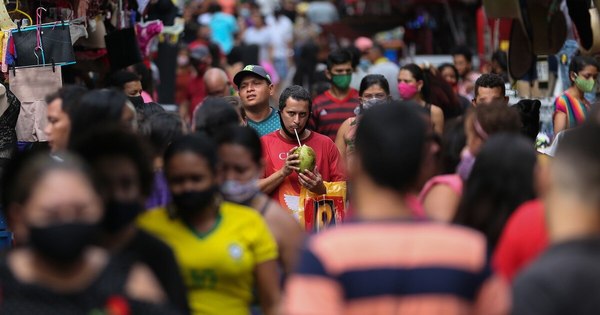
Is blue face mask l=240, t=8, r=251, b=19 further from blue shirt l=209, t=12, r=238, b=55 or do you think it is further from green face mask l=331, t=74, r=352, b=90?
green face mask l=331, t=74, r=352, b=90

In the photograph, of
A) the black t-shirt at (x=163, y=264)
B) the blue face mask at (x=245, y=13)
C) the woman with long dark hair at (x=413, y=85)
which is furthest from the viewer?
the blue face mask at (x=245, y=13)

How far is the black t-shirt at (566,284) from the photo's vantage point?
3.86 metres

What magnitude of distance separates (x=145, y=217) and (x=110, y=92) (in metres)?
0.83

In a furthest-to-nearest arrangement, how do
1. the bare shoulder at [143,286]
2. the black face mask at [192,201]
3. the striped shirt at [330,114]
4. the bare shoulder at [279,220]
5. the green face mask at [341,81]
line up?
the green face mask at [341,81], the striped shirt at [330,114], the bare shoulder at [279,220], the black face mask at [192,201], the bare shoulder at [143,286]

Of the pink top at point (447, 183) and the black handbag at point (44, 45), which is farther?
the black handbag at point (44, 45)

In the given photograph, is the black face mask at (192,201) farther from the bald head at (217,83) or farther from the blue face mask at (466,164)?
the bald head at (217,83)

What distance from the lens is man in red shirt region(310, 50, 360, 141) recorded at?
11594 mm

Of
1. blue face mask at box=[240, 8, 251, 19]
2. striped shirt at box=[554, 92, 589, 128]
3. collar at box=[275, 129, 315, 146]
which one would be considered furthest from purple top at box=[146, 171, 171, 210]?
blue face mask at box=[240, 8, 251, 19]

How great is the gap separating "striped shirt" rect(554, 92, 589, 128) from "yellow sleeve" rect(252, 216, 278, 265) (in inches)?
267

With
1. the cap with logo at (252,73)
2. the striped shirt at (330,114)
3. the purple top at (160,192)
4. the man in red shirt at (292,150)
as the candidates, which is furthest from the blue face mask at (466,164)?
the striped shirt at (330,114)

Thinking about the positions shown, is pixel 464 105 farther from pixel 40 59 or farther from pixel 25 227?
pixel 25 227

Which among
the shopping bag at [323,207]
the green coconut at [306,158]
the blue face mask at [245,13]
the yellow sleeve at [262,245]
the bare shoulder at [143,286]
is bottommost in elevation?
the shopping bag at [323,207]

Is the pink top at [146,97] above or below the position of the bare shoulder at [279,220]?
below

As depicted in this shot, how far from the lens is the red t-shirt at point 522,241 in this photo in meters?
4.67
